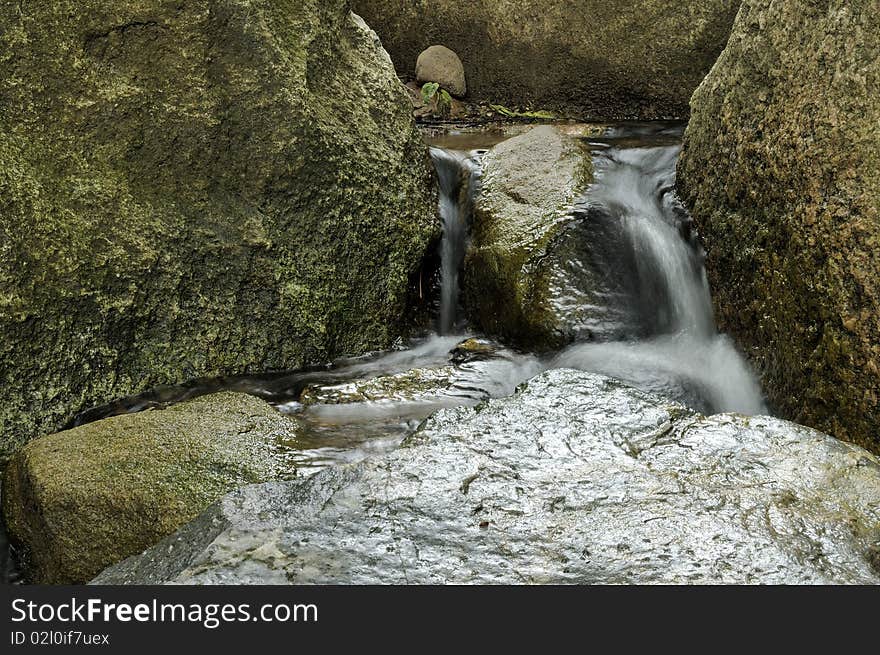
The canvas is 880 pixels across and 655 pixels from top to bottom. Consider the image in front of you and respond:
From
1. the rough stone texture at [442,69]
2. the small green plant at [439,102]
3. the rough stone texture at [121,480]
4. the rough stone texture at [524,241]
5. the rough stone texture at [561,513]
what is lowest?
the rough stone texture at [121,480]

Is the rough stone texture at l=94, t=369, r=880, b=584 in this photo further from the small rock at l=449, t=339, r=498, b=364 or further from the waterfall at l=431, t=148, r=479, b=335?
the waterfall at l=431, t=148, r=479, b=335

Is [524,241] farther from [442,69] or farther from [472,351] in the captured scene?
[442,69]

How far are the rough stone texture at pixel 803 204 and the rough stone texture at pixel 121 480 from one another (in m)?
2.11

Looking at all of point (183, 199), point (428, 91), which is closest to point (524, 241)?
point (183, 199)

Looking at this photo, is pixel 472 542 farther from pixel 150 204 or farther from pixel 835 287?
pixel 150 204

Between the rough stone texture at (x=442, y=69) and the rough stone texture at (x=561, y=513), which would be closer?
the rough stone texture at (x=561, y=513)

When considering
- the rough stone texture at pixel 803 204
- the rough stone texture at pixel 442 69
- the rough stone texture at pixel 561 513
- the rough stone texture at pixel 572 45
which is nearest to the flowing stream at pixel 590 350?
the rough stone texture at pixel 803 204

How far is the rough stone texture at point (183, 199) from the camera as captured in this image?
3.83 m

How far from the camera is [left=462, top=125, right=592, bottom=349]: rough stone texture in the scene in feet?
15.4

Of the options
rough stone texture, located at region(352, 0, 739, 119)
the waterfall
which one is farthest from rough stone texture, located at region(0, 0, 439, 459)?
rough stone texture, located at region(352, 0, 739, 119)

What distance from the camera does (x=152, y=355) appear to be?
166 inches

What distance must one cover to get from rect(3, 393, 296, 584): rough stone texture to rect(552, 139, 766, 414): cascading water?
1856 mm

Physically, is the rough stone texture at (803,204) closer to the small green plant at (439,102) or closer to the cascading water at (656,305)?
the cascading water at (656,305)

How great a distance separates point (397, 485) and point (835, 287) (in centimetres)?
198
